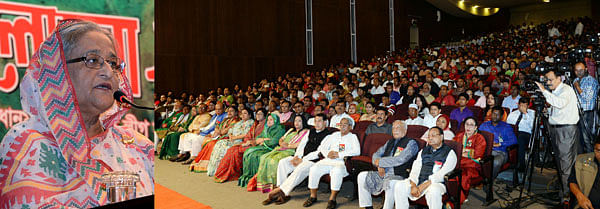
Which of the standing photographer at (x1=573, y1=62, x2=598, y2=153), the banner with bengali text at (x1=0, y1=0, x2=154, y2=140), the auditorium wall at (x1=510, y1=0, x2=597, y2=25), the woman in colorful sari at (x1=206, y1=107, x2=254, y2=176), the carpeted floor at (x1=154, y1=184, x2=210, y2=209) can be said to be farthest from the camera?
the auditorium wall at (x1=510, y1=0, x2=597, y2=25)

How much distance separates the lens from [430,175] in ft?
12.6

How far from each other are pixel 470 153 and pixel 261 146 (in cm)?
265

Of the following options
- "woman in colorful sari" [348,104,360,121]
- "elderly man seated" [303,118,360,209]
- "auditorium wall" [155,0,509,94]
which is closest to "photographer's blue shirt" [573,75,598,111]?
"elderly man seated" [303,118,360,209]

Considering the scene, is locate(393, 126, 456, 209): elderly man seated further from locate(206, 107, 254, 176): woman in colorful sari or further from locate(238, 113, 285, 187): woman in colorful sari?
locate(206, 107, 254, 176): woman in colorful sari

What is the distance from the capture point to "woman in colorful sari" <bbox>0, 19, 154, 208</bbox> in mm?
1555

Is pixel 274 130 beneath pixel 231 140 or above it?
above

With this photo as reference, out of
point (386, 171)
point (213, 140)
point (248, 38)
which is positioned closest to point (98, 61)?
point (386, 171)

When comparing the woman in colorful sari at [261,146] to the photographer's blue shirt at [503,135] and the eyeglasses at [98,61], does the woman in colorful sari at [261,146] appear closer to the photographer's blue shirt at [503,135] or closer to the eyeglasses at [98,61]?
the photographer's blue shirt at [503,135]

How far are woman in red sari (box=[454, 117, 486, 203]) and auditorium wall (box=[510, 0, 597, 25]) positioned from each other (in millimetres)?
19248

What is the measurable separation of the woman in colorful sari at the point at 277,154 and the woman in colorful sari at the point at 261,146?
0.14 metres

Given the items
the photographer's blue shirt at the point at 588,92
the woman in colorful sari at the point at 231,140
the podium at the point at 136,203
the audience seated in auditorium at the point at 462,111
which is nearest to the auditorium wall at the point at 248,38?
the woman in colorful sari at the point at 231,140

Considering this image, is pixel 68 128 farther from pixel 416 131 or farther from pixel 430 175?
pixel 416 131

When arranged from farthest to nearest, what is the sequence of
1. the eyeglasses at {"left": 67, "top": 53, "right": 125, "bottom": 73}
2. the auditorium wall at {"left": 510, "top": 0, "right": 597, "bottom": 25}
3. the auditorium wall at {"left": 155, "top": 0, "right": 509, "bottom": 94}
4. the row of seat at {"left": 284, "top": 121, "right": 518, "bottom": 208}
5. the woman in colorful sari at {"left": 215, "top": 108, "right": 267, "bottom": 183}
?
1. the auditorium wall at {"left": 510, "top": 0, "right": 597, "bottom": 25}
2. the auditorium wall at {"left": 155, "top": 0, "right": 509, "bottom": 94}
3. the woman in colorful sari at {"left": 215, "top": 108, "right": 267, "bottom": 183}
4. the row of seat at {"left": 284, "top": 121, "right": 518, "bottom": 208}
5. the eyeglasses at {"left": 67, "top": 53, "right": 125, "bottom": 73}

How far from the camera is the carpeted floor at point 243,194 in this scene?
450 cm
